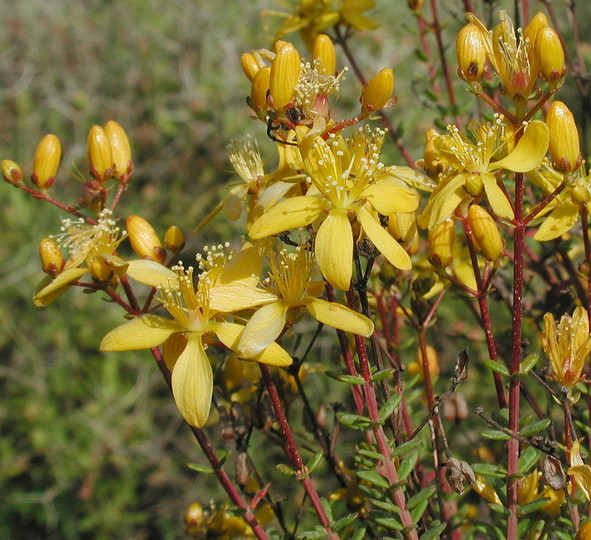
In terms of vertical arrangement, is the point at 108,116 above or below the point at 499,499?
below

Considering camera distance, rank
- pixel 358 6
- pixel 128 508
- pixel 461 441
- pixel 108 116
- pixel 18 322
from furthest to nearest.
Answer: pixel 108 116
pixel 18 322
pixel 128 508
pixel 461 441
pixel 358 6

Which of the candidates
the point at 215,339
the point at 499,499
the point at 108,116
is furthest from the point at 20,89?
the point at 499,499

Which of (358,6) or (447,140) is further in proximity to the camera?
(358,6)

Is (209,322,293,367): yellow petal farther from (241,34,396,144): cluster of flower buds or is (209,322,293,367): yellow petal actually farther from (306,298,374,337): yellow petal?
(241,34,396,144): cluster of flower buds

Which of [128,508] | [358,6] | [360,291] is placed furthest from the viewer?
[128,508]

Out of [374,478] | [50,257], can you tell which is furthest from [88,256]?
[374,478]

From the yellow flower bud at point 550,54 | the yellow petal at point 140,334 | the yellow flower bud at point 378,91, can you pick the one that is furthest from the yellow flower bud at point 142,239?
the yellow flower bud at point 550,54

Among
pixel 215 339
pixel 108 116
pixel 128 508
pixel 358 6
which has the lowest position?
pixel 128 508

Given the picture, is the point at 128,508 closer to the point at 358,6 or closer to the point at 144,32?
the point at 358,6
